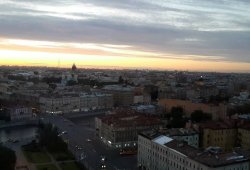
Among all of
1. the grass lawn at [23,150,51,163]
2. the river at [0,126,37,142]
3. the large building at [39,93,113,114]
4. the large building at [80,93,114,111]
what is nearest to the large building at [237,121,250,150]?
the grass lawn at [23,150,51,163]

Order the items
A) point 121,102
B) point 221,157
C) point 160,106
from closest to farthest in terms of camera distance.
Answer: point 221,157, point 160,106, point 121,102

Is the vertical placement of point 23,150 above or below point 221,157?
below

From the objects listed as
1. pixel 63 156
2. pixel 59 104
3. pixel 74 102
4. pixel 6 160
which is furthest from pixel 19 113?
pixel 6 160

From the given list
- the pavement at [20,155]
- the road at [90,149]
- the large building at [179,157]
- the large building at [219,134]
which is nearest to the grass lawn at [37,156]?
the pavement at [20,155]

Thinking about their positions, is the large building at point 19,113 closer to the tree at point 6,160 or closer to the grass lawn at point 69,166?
the grass lawn at point 69,166

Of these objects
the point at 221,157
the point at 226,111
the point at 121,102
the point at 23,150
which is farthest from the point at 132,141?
the point at 121,102

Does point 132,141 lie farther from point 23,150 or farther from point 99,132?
point 23,150

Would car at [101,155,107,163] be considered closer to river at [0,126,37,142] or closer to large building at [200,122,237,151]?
large building at [200,122,237,151]
